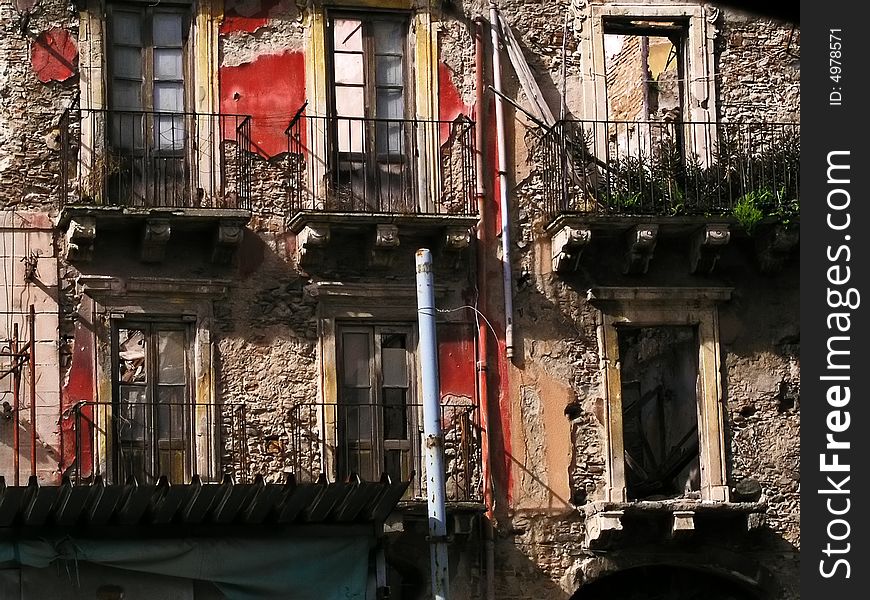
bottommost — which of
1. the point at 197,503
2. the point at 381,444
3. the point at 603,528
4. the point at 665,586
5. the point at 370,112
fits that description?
the point at 665,586

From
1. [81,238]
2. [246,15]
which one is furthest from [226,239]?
[246,15]

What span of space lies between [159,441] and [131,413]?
0.37 metres

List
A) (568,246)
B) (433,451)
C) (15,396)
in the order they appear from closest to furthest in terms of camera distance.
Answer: (433,451) < (15,396) < (568,246)

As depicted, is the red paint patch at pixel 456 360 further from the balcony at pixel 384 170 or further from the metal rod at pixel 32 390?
the metal rod at pixel 32 390

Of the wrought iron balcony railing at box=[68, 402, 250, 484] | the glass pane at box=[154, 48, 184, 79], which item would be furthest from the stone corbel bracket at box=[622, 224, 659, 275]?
the glass pane at box=[154, 48, 184, 79]

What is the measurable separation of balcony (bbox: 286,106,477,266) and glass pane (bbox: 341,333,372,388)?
0.87 metres

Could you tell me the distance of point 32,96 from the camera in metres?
17.0

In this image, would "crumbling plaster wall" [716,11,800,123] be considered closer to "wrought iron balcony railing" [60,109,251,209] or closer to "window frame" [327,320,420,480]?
"window frame" [327,320,420,480]

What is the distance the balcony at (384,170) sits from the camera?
1738 centimetres

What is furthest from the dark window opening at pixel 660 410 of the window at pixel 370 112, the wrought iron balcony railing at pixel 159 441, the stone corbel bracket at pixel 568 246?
the wrought iron balcony railing at pixel 159 441

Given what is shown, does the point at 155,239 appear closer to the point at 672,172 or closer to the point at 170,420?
the point at 170,420

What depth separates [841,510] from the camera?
6402mm

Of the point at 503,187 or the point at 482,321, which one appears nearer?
the point at 482,321

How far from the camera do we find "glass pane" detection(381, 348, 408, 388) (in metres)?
17.4
